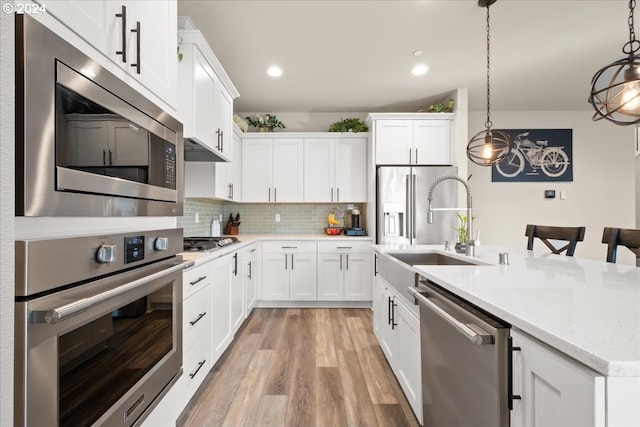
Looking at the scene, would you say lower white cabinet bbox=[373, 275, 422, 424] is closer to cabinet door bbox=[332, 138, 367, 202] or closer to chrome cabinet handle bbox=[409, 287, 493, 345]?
chrome cabinet handle bbox=[409, 287, 493, 345]

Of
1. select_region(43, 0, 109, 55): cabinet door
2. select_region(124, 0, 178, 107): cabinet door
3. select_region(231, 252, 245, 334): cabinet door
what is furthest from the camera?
select_region(231, 252, 245, 334): cabinet door

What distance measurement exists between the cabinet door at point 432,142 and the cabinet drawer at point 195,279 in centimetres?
288

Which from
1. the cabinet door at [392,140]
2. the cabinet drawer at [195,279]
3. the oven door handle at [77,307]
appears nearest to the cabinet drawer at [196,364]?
the cabinet drawer at [195,279]

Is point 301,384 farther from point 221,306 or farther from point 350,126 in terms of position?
point 350,126

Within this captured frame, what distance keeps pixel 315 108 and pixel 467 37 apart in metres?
2.17

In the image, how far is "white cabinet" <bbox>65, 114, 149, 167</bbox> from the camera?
75cm

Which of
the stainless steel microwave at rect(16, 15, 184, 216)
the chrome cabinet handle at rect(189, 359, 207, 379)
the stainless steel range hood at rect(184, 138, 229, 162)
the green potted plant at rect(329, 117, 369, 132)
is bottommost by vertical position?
the chrome cabinet handle at rect(189, 359, 207, 379)

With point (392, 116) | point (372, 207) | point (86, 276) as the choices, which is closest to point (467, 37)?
point (392, 116)

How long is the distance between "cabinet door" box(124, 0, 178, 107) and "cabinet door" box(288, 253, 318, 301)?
273 cm

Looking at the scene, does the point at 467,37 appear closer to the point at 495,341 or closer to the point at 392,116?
the point at 392,116

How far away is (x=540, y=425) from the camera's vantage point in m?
0.69

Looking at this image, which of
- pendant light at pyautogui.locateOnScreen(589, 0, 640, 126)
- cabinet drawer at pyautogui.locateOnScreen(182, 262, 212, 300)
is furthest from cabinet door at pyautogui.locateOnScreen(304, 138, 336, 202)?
pendant light at pyautogui.locateOnScreen(589, 0, 640, 126)

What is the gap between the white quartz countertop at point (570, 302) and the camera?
57 centimetres

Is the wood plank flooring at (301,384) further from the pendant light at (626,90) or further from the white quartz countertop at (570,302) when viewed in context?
the pendant light at (626,90)
